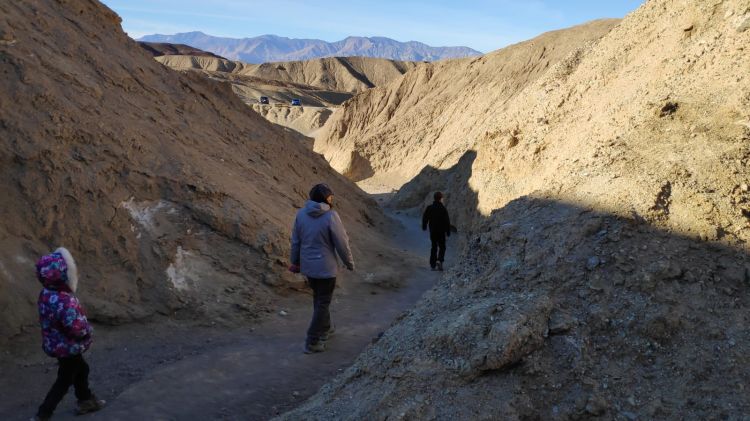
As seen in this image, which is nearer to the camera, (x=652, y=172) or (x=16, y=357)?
(x=652, y=172)

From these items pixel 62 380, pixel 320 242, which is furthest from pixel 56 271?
pixel 320 242

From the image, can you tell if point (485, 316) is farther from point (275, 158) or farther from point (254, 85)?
point (254, 85)

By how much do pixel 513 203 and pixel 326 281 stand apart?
1823mm

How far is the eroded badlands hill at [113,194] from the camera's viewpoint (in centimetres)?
595

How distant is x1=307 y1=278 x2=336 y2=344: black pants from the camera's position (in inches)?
207

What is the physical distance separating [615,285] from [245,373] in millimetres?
3089

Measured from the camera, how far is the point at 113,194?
6.57m

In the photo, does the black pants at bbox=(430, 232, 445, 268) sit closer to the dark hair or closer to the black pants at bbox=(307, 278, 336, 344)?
the black pants at bbox=(307, 278, 336, 344)

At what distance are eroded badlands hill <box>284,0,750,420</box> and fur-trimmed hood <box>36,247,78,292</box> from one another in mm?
1785

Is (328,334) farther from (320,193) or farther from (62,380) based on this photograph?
(62,380)

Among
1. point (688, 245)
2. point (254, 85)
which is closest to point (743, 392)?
point (688, 245)

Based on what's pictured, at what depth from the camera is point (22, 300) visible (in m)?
5.36

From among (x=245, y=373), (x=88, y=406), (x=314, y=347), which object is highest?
(x=314, y=347)

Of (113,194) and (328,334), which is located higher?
(113,194)
